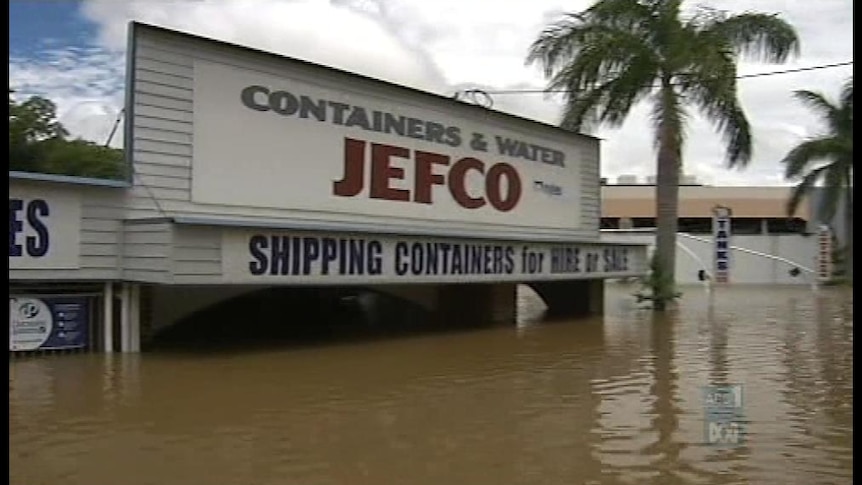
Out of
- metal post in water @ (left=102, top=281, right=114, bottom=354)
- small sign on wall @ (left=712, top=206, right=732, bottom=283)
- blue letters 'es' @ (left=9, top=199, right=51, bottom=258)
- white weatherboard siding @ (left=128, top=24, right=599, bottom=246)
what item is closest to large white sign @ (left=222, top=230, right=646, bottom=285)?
white weatherboard siding @ (left=128, top=24, right=599, bottom=246)

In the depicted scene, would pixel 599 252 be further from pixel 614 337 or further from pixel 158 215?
pixel 158 215

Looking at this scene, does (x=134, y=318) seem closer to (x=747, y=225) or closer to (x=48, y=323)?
(x=48, y=323)

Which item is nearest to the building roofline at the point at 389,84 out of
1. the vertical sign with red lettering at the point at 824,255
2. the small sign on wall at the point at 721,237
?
the small sign on wall at the point at 721,237

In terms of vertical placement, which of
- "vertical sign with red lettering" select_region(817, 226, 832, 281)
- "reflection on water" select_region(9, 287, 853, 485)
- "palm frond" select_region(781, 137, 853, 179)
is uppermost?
"palm frond" select_region(781, 137, 853, 179)

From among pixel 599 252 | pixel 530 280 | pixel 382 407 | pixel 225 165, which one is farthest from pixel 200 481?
pixel 599 252

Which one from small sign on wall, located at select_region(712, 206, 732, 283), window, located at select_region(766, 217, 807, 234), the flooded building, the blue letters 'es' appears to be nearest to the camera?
the blue letters 'es'

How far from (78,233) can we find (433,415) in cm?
691

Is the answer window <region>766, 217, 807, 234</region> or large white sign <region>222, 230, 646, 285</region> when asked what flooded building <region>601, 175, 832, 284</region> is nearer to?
window <region>766, 217, 807, 234</region>

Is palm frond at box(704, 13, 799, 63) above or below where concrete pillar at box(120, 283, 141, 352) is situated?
above

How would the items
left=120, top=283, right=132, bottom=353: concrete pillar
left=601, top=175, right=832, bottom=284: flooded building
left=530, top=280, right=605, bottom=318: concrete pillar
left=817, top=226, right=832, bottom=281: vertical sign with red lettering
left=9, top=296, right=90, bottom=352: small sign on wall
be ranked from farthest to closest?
left=601, top=175, right=832, bottom=284: flooded building → left=817, top=226, right=832, bottom=281: vertical sign with red lettering → left=530, top=280, right=605, bottom=318: concrete pillar → left=120, top=283, right=132, bottom=353: concrete pillar → left=9, top=296, right=90, bottom=352: small sign on wall

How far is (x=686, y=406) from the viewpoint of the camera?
10203 mm

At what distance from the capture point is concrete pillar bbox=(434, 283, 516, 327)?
22.0 meters

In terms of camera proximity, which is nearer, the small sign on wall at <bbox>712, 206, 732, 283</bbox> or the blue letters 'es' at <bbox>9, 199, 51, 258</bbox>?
the blue letters 'es' at <bbox>9, 199, 51, 258</bbox>

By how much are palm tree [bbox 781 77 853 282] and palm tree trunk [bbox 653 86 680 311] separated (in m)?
14.5
